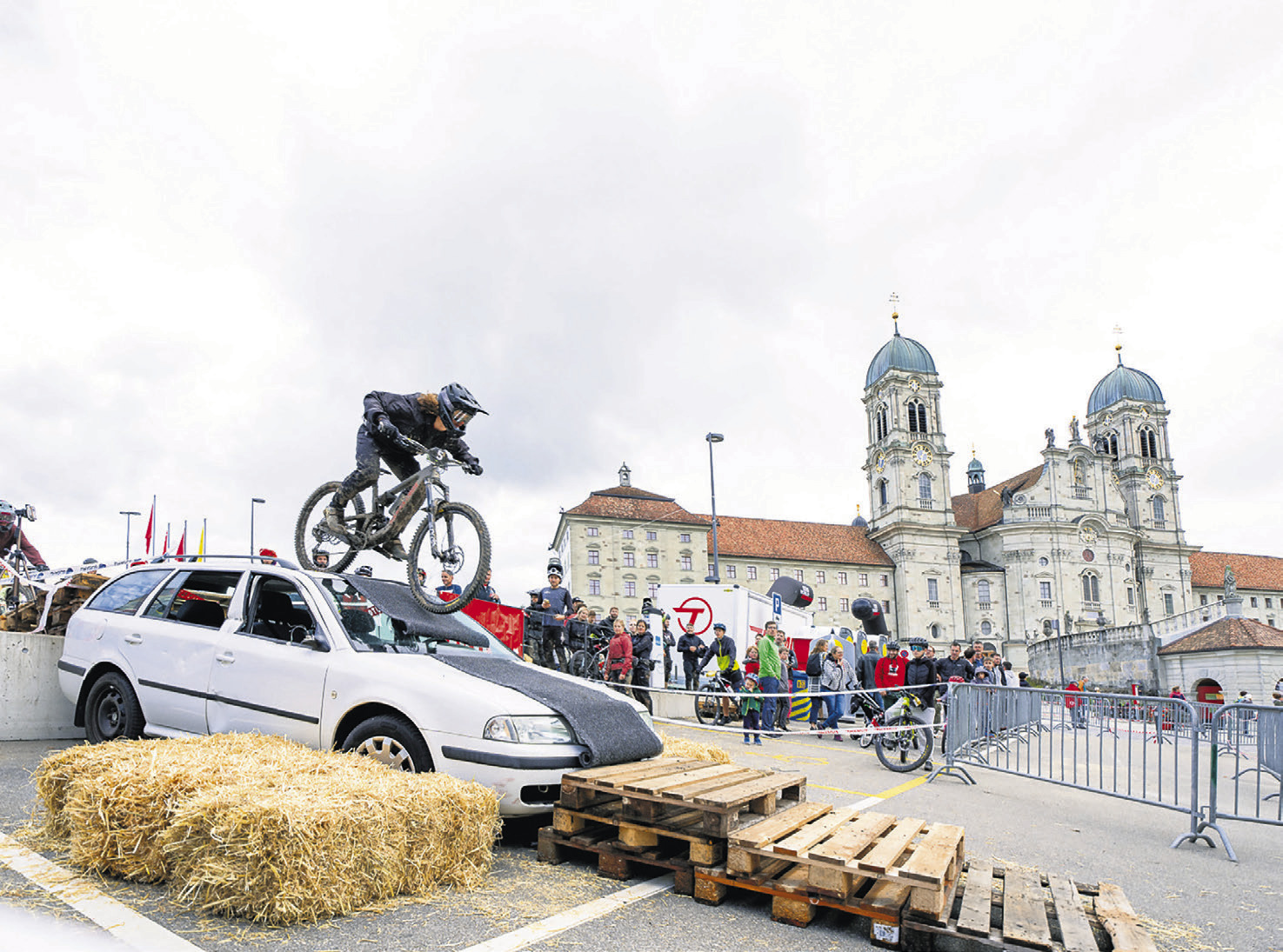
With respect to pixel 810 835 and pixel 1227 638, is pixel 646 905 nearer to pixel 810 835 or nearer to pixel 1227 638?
pixel 810 835

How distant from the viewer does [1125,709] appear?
9.88m

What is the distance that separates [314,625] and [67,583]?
5128mm

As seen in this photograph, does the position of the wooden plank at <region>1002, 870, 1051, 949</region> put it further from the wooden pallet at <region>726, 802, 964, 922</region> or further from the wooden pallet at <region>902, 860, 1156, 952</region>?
the wooden pallet at <region>726, 802, 964, 922</region>

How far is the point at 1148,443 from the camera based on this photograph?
107m

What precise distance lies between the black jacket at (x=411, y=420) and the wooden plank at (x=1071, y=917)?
6131 millimetres

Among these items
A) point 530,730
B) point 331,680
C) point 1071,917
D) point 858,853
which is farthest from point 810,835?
point 331,680

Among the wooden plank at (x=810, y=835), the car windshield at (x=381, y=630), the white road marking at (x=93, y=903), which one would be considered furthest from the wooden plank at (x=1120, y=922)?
the car windshield at (x=381, y=630)

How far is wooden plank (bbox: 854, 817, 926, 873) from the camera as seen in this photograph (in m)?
4.12

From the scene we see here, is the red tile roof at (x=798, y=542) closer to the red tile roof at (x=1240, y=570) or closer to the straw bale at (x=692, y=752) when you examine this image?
the red tile roof at (x=1240, y=570)

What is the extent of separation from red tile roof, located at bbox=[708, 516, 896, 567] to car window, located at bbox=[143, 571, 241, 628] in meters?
86.0

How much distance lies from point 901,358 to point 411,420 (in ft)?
324

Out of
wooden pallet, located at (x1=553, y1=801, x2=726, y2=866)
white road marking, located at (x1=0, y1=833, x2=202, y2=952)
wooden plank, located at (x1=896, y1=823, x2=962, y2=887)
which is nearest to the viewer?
white road marking, located at (x1=0, y1=833, x2=202, y2=952)

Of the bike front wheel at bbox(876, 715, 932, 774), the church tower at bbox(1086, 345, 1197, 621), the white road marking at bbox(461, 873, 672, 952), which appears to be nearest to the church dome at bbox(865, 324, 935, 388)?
the church tower at bbox(1086, 345, 1197, 621)

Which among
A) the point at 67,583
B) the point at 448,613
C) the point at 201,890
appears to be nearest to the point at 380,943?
the point at 201,890
